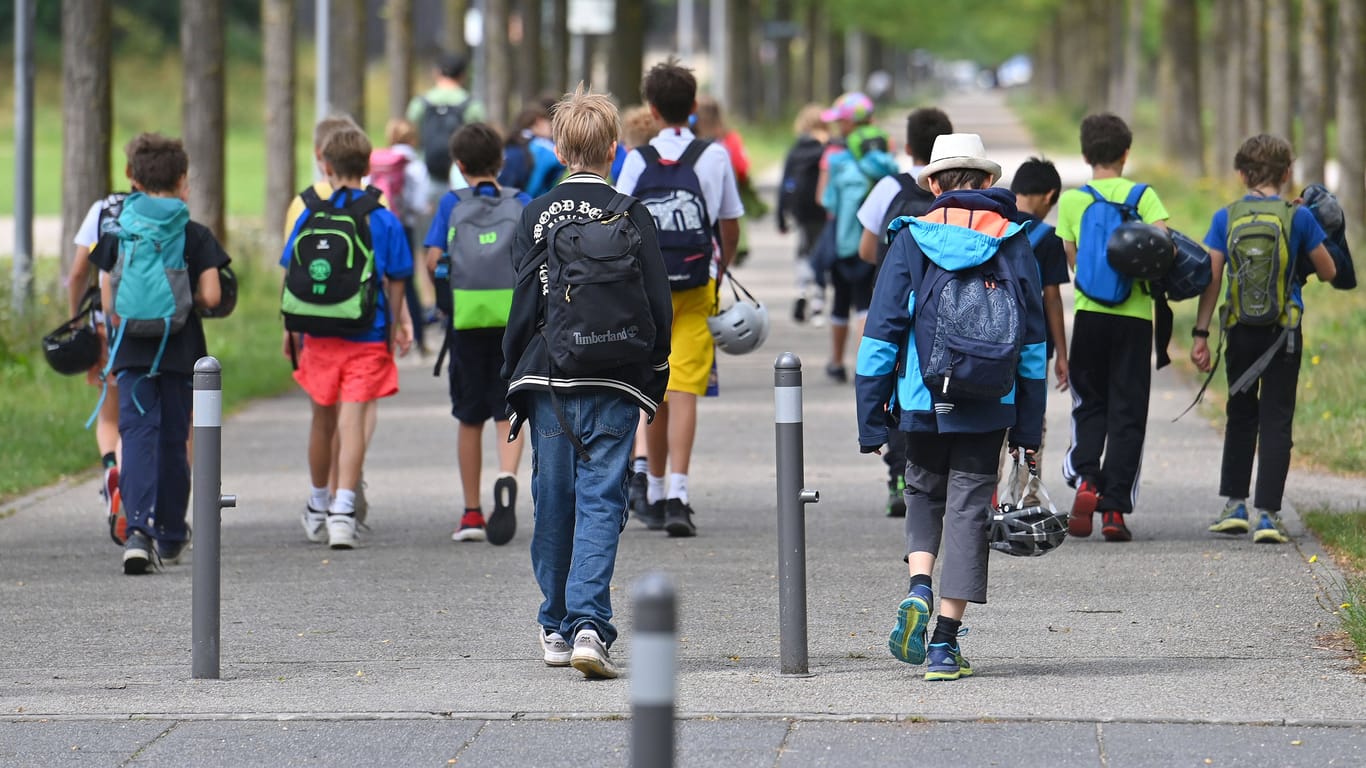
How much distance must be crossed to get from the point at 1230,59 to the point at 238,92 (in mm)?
42658

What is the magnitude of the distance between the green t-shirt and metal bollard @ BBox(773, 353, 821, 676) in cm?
281

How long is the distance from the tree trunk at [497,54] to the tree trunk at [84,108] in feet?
48.7

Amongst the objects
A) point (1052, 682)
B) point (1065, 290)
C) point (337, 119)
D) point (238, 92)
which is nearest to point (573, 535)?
point (1052, 682)

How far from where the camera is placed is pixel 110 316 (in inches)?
350

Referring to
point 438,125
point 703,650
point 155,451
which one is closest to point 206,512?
point 703,650

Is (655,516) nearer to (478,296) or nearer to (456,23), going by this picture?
(478,296)

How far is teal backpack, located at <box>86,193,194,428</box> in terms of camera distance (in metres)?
8.71

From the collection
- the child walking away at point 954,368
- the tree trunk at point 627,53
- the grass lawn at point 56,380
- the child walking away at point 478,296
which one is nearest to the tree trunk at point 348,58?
the grass lawn at point 56,380

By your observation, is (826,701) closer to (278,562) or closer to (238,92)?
(278,562)

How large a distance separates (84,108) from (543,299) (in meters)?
10.2

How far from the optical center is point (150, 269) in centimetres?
873

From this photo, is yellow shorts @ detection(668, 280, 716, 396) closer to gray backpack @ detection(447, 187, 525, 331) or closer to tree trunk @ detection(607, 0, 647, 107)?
gray backpack @ detection(447, 187, 525, 331)

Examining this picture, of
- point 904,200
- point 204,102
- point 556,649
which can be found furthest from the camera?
point 204,102

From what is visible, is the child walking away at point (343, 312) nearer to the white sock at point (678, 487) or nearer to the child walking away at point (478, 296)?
the child walking away at point (478, 296)
